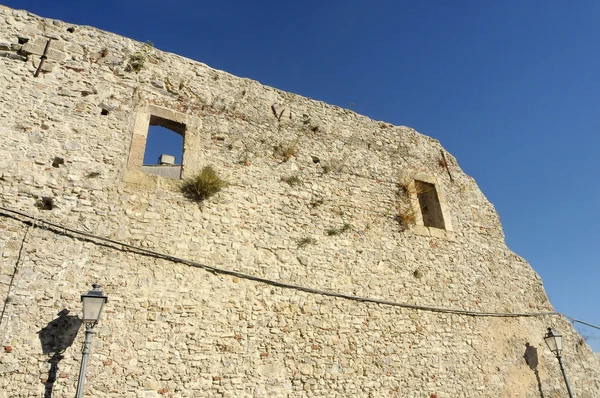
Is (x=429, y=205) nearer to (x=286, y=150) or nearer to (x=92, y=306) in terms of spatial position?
(x=286, y=150)

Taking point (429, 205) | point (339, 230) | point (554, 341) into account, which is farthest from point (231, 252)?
point (554, 341)

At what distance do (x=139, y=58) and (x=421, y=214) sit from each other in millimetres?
5742

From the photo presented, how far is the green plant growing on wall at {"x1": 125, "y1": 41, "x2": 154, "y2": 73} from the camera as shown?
269 inches

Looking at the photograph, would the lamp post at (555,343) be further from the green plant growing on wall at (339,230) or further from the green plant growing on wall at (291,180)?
the green plant growing on wall at (291,180)

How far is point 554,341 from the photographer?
7.89 metres

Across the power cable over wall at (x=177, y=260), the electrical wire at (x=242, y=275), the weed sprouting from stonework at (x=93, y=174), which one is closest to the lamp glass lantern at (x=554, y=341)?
the electrical wire at (x=242, y=275)

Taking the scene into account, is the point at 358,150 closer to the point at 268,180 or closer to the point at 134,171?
the point at 268,180

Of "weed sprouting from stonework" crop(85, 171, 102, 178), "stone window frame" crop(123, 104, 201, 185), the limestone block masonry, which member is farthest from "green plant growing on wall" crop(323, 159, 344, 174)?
"weed sprouting from stonework" crop(85, 171, 102, 178)

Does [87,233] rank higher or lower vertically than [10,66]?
lower

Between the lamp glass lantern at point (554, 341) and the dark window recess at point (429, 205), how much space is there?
8.92ft

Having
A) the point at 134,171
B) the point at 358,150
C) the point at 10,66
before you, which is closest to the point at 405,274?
the point at 358,150

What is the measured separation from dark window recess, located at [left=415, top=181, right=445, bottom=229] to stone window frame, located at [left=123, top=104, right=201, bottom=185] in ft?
15.2

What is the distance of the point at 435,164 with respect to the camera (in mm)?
9320

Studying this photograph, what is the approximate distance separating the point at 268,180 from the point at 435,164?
13.5ft
